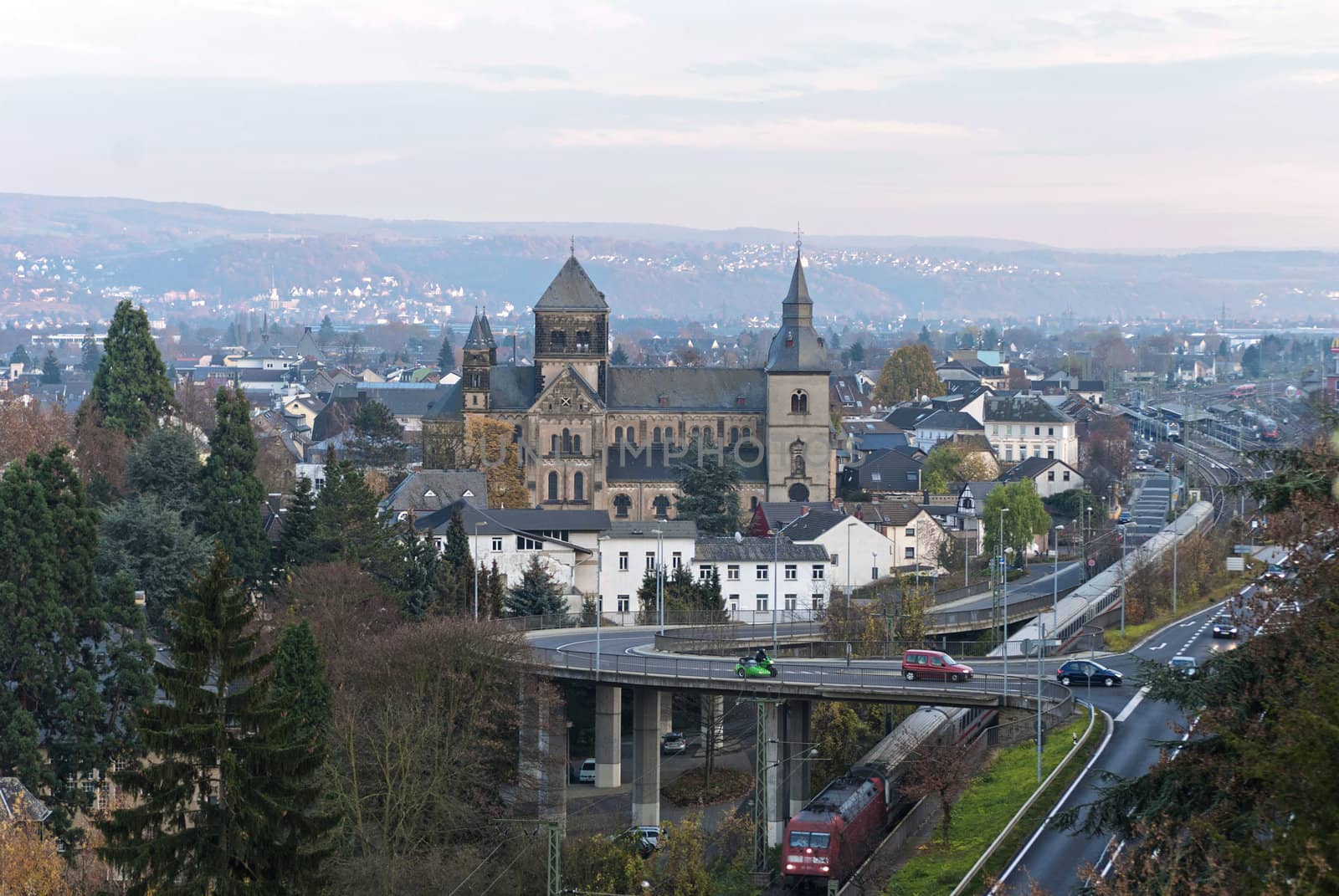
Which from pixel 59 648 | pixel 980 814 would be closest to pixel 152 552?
pixel 59 648

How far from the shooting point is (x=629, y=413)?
106 metres

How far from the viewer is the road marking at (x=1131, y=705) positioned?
1900 inches

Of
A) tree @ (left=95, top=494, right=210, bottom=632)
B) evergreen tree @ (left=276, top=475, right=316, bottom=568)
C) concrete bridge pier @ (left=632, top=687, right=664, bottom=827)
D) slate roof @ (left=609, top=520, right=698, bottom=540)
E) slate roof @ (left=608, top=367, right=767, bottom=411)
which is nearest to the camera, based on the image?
concrete bridge pier @ (left=632, top=687, right=664, bottom=827)

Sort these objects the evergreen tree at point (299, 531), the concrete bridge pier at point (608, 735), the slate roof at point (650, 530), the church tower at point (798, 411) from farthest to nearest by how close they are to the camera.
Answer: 1. the church tower at point (798, 411)
2. the slate roof at point (650, 530)
3. the evergreen tree at point (299, 531)
4. the concrete bridge pier at point (608, 735)

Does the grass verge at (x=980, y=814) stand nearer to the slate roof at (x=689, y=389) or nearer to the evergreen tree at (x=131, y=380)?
the evergreen tree at (x=131, y=380)

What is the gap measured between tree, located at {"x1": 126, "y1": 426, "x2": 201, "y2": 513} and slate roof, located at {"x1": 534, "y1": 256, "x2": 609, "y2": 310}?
3322 cm

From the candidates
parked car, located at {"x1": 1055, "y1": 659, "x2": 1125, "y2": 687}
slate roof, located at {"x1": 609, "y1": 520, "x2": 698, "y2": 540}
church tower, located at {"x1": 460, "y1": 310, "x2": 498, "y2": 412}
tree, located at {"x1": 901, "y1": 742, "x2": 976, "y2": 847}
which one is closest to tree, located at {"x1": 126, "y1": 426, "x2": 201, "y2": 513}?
slate roof, located at {"x1": 609, "y1": 520, "x2": 698, "y2": 540}

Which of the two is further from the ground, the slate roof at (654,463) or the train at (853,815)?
the slate roof at (654,463)

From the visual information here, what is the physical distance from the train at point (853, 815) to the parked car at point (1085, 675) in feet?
9.55

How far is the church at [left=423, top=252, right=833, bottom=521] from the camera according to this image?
102m

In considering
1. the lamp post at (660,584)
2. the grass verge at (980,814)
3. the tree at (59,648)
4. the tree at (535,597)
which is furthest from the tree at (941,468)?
the tree at (59,648)

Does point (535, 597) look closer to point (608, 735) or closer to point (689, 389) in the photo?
point (608, 735)

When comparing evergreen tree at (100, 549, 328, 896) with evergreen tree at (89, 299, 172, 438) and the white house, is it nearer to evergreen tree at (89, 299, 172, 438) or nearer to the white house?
the white house

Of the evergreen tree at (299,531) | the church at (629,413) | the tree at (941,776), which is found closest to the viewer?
the tree at (941,776)
